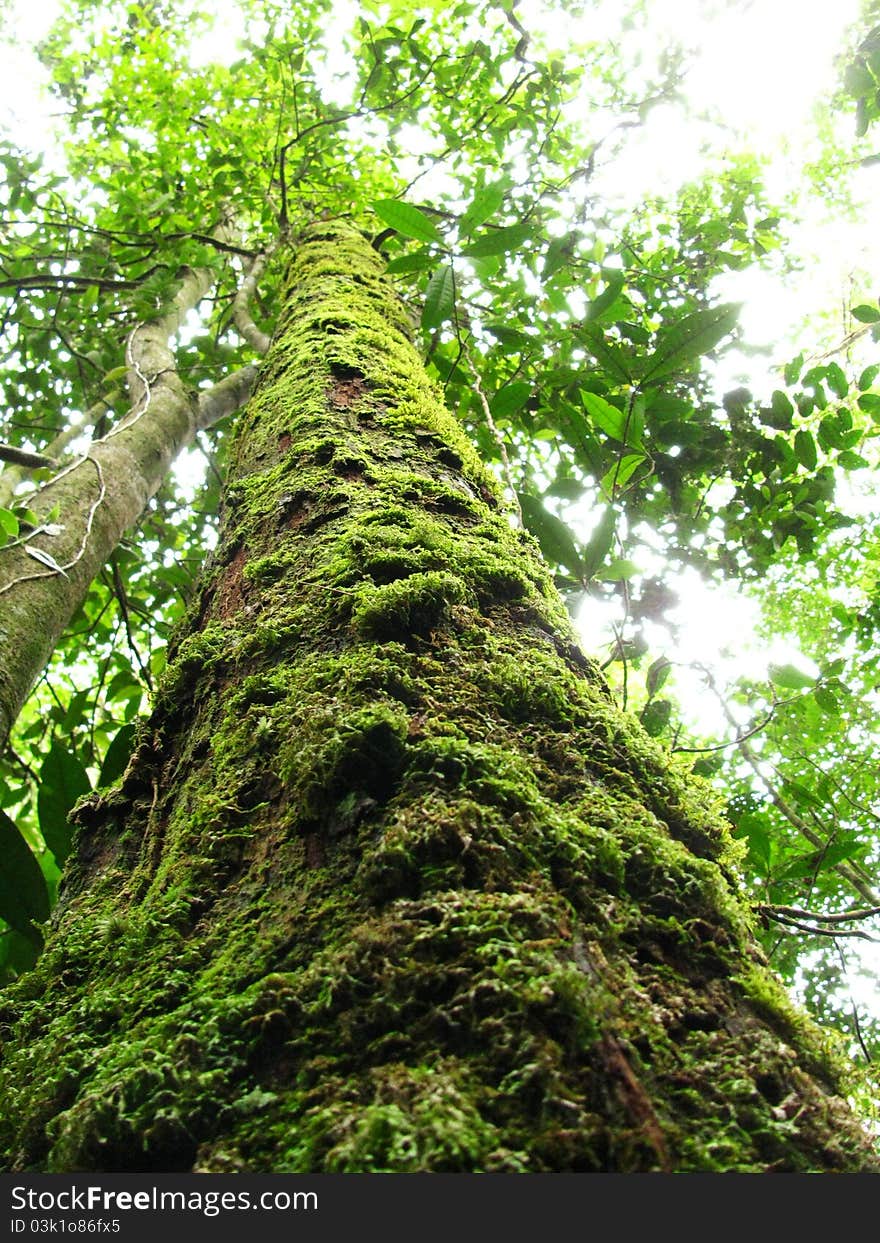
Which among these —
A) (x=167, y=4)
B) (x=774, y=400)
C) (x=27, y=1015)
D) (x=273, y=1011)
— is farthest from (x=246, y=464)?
(x=167, y=4)

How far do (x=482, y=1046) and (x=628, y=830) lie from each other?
0.31 metres

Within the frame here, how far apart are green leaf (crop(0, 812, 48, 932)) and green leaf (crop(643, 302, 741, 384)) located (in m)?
1.76

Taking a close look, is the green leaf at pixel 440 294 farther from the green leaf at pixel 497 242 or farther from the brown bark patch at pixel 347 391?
the brown bark patch at pixel 347 391

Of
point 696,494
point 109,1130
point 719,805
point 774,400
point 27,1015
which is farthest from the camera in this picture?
point 696,494

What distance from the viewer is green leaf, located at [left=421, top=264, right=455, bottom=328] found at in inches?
78.7

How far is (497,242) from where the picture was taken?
186 centimetres

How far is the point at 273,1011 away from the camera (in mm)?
616

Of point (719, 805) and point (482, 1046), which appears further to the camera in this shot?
point (719, 805)

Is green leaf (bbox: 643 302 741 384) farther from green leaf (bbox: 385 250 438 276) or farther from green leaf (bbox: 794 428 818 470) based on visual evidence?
green leaf (bbox: 794 428 818 470)

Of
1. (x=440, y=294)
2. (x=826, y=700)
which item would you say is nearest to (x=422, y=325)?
(x=440, y=294)

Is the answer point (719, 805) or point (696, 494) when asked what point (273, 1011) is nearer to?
point (719, 805)

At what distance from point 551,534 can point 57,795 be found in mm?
1350

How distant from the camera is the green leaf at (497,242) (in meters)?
1.84

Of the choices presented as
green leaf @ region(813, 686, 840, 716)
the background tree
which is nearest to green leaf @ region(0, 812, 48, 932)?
the background tree
